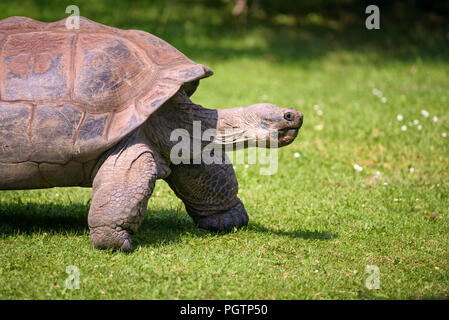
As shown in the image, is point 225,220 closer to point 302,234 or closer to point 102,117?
point 302,234

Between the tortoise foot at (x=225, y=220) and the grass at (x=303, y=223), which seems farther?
the tortoise foot at (x=225, y=220)

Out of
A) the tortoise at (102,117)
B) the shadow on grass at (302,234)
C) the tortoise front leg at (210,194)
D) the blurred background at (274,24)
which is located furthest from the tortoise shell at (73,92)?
the blurred background at (274,24)

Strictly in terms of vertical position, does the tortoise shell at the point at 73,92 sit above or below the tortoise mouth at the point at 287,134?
above

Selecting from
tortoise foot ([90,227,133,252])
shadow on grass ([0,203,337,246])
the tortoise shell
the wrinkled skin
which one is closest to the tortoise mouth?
the wrinkled skin

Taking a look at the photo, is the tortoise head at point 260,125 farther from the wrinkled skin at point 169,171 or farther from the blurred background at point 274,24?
the blurred background at point 274,24

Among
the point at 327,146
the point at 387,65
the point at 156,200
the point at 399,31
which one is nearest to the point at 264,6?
the point at 399,31

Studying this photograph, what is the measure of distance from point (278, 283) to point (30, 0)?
13773 mm

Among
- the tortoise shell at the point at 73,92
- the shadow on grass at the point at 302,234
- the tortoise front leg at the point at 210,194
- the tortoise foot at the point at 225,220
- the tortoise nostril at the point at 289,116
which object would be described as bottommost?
the shadow on grass at the point at 302,234

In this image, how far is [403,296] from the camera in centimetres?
368

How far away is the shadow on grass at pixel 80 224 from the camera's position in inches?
180

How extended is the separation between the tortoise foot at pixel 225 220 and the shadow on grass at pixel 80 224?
7 centimetres

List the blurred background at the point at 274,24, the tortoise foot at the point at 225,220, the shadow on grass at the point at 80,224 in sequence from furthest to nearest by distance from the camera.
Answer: the blurred background at the point at 274,24
the tortoise foot at the point at 225,220
the shadow on grass at the point at 80,224

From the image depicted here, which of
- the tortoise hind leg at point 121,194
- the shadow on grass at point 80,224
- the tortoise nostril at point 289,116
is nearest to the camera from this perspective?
the tortoise hind leg at point 121,194

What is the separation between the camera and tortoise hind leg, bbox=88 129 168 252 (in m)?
4.00
